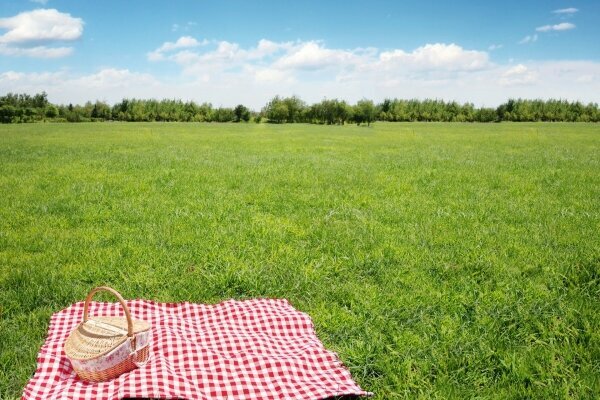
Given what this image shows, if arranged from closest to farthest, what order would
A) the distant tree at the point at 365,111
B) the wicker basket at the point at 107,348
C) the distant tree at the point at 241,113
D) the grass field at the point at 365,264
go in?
the wicker basket at the point at 107,348 < the grass field at the point at 365,264 < the distant tree at the point at 365,111 < the distant tree at the point at 241,113

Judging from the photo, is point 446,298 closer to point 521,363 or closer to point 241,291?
point 521,363

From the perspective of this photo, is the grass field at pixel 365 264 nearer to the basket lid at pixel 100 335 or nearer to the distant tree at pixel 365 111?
the basket lid at pixel 100 335

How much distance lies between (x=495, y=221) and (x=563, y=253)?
2.10 metres

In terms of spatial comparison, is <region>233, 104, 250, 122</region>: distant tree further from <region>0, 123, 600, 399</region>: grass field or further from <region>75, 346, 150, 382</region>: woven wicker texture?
<region>75, 346, 150, 382</region>: woven wicker texture

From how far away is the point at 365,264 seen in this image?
6.75m

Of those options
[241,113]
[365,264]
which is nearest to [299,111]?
[241,113]

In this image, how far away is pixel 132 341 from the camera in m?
Answer: 3.80

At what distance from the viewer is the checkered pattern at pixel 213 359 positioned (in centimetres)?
369

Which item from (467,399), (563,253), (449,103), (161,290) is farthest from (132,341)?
(449,103)

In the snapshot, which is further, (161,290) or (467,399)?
(161,290)

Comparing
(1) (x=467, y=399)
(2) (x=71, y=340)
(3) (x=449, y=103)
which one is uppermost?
(3) (x=449, y=103)

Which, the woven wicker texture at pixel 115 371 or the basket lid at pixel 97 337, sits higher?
the basket lid at pixel 97 337

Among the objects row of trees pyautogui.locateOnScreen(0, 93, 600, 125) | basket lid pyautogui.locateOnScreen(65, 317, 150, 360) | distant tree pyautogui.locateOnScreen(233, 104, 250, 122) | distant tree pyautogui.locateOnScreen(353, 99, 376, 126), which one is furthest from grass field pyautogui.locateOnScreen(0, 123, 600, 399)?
distant tree pyautogui.locateOnScreen(233, 104, 250, 122)

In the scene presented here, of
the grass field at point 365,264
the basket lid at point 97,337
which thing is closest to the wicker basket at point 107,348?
the basket lid at point 97,337
